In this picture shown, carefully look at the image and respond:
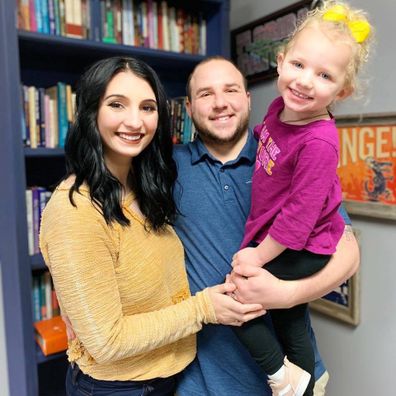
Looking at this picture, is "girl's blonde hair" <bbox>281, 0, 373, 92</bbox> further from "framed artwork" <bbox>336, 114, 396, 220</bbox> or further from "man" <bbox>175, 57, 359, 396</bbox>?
"framed artwork" <bbox>336, 114, 396, 220</bbox>

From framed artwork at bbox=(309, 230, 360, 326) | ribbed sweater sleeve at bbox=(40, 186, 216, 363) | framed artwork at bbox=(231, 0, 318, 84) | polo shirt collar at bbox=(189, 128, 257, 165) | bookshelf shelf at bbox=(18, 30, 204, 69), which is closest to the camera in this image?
ribbed sweater sleeve at bbox=(40, 186, 216, 363)

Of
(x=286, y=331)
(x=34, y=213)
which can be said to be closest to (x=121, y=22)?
(x=34, y=213)

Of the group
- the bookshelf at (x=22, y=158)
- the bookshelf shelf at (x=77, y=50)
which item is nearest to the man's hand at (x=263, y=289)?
the bookshelf at (x=22, y=158)

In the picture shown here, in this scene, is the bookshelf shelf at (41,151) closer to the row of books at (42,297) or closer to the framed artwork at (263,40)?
the row of books at (42,297)

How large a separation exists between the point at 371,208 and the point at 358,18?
92 centimetres

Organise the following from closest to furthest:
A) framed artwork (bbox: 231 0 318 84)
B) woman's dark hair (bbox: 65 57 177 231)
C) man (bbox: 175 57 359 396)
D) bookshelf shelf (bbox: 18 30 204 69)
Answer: woman's dark hair (bbox: 65 57 177 231)
man (bbox: 175 57 359 396)
bookshelf shelf (bbox: 18 30 204 69)
framed artwork (bbox: 231 0 318 84)

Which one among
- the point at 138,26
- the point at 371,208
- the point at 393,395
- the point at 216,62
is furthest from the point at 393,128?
the point at 138,26

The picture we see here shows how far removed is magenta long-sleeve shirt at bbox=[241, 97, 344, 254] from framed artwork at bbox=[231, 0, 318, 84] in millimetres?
1078

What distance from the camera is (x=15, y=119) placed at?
156 centimetres

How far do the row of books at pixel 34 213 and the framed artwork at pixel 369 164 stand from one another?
130cm

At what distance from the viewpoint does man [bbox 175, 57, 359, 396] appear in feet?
3.67

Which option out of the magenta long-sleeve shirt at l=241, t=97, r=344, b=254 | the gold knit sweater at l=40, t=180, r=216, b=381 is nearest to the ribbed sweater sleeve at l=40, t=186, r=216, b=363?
the gold knit sweater at l=40, t=180, r=216, b=381

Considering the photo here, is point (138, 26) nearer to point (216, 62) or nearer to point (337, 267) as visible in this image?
point (216, 62)

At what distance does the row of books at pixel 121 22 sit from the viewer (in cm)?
170
